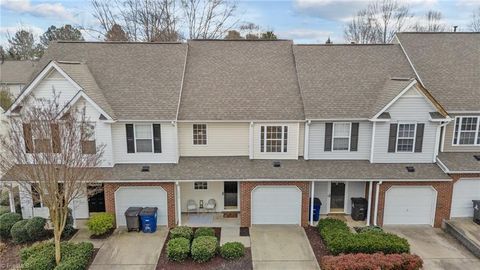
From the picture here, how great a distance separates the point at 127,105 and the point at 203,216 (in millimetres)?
7034

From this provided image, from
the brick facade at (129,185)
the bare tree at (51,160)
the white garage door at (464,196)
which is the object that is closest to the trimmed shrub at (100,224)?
the brick facade at (129,185)

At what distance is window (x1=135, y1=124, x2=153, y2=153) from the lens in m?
16.7

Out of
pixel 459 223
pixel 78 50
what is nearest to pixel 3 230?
pixel 78 50

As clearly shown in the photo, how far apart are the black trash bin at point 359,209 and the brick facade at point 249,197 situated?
9.10 feet

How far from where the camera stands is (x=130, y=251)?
46.5 feet

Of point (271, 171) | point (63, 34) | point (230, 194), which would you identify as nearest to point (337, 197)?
point (271, 171)

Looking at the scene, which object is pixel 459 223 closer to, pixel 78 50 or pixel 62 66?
pixel 62 66

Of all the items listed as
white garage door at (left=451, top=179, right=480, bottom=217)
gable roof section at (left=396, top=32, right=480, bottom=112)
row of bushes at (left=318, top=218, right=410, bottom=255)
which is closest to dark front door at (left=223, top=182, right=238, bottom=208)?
row of bushes at (left=318, top=218, right=410, bottom=255)

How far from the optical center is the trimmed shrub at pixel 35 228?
14836 millimetres

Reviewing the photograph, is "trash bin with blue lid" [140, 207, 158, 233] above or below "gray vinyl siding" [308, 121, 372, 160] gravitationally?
below

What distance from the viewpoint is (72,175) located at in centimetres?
1230

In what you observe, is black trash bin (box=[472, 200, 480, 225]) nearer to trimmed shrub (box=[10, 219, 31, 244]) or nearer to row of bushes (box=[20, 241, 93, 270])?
row of bushes (box=[20, 241, 93, 270])

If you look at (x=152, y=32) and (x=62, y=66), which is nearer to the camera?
(x=62, y=66)

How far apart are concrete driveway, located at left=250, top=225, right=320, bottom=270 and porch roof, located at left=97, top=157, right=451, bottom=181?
2.58m
